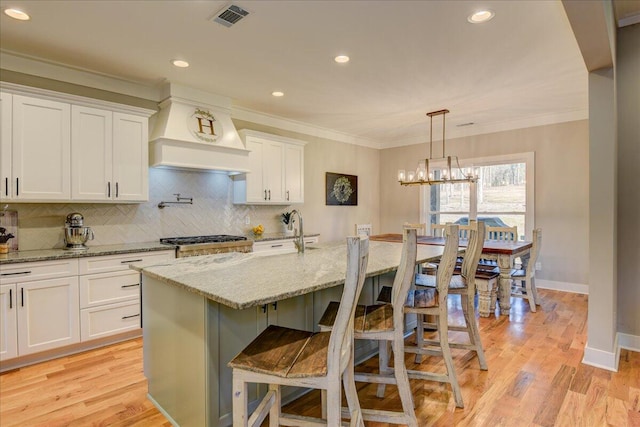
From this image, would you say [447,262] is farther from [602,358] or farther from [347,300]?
[602,358]

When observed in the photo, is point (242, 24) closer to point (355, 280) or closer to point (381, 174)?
point (355, 280)

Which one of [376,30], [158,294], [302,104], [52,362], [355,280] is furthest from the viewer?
[302,104]

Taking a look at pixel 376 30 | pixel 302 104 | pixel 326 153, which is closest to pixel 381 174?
pixel 326 153

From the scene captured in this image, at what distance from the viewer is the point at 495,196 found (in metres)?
5.61

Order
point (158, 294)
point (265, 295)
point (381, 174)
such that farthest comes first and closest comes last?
point (381, 174)
point (158, 294)
point (265, 295)

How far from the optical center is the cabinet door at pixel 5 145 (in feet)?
9.26

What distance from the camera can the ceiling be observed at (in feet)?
7.77

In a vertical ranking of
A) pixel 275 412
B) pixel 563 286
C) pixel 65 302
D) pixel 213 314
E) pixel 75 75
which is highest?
pixel 75 75

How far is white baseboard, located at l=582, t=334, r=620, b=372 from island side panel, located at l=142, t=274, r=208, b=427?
2826 mm

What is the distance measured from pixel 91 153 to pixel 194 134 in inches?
39.7

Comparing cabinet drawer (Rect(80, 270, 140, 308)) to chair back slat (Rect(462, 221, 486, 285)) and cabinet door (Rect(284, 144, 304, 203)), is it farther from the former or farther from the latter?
chair back slat (Rect(462, 221, 486, 285))

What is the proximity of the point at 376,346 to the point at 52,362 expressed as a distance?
2.70 m

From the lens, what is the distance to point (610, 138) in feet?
8.49

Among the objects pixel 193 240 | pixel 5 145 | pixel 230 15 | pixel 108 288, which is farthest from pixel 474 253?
pixel 5 145
